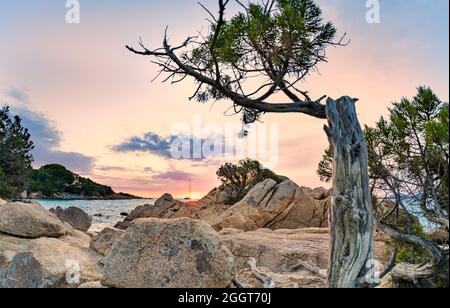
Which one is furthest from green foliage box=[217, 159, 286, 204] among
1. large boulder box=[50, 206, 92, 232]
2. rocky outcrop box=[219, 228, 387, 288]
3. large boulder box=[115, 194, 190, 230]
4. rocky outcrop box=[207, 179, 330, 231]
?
rocky outcrop box=[219, 228, 387, 288]

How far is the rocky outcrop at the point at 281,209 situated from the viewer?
1029 inches

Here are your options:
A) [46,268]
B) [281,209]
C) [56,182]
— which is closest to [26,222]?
[46,268]

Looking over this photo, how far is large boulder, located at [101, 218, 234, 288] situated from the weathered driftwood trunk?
191 centimetres

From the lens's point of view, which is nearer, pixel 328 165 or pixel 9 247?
pixel 328 165

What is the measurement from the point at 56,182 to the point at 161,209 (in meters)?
20.5

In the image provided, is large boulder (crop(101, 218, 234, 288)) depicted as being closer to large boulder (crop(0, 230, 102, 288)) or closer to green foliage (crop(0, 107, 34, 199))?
large boulder (crop(0, 230, 102, 288))

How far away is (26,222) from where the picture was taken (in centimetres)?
1252

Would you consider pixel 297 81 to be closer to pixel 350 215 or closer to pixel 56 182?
pixel 350 215

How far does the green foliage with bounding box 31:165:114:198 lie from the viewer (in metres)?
46.7

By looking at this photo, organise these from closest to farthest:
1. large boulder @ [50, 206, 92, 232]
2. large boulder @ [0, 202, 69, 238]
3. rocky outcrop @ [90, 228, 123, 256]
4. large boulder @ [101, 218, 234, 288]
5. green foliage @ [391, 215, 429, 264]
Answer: large boulder @ [101, 218, 234, 288] → green foliage @ [391, 215, 429, 264] → large boulder @ [0, 202, 69, 238] → rocky outcrop @ [90, 228, 123, 256] → large boulder @ [50, 206, 92, 232]

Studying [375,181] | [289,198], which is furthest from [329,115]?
[289,198]

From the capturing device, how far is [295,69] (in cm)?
812
